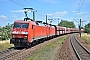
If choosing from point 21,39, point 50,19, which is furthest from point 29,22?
point 50,19

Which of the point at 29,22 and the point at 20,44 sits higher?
the point at 29,22

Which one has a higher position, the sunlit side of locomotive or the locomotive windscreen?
the locomotive windscreen

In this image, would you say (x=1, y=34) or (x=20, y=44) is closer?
(x=20, y=44)

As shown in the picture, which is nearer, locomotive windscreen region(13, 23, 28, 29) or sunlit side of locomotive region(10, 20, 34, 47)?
sunlit side of locomotive region(10, 20, 34, 47)

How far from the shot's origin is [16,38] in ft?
73.9

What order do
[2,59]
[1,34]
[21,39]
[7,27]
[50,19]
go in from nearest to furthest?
[2,59] < [21,39] < [1,34] < [7,27] < [50,19]

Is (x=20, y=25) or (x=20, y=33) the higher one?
(x=20, y=25)

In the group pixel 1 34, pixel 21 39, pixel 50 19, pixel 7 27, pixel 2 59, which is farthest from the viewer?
pixel 50 19

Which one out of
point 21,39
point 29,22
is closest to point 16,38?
point 21,39

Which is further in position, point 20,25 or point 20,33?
point 20,25

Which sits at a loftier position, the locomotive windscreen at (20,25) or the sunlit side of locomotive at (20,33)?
the locomotive windscreen at (20,25)

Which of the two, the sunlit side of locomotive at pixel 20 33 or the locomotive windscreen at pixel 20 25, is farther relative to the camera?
the locomotive windscreen at pixel 20 25

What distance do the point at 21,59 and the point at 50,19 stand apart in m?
54.9

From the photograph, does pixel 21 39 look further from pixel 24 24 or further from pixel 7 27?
pixel 7 27
